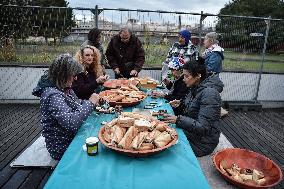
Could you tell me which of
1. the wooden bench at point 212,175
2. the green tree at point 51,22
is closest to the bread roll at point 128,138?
the wooden bench at point 212,175

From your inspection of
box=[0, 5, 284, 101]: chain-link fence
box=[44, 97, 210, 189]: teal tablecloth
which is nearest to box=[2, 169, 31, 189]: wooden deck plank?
box=[44, 97, 210, 189]: teal tablecloth

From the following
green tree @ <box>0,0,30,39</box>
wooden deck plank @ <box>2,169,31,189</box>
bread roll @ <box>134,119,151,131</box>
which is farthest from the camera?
green tree @ <box>0,0,30,39</box>

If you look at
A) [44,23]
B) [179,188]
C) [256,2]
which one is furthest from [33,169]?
[256,2]

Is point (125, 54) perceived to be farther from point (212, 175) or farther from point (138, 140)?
point (138, 140)

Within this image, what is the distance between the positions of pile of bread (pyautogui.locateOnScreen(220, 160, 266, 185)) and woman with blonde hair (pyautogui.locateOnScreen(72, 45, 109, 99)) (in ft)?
7.20

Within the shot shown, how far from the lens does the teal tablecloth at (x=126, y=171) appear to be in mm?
1928

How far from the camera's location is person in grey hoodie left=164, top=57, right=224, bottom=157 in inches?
120

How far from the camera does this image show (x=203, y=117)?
308 cm

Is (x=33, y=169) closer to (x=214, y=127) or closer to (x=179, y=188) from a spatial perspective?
(x=214, y=127)

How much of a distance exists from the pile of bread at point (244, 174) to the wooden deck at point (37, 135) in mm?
1400

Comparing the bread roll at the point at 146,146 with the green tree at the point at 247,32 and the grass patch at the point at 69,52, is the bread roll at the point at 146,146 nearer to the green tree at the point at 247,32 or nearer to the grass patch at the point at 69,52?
the grass patch at the point at 69,52

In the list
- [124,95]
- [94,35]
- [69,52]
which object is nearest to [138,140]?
[124,95]

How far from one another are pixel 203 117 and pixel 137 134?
36.5 inches

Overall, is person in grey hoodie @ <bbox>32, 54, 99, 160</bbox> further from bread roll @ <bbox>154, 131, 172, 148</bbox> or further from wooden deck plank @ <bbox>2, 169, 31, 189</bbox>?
wooden deck plank @ <bbox>2, 169, 31, 189</bbox>
